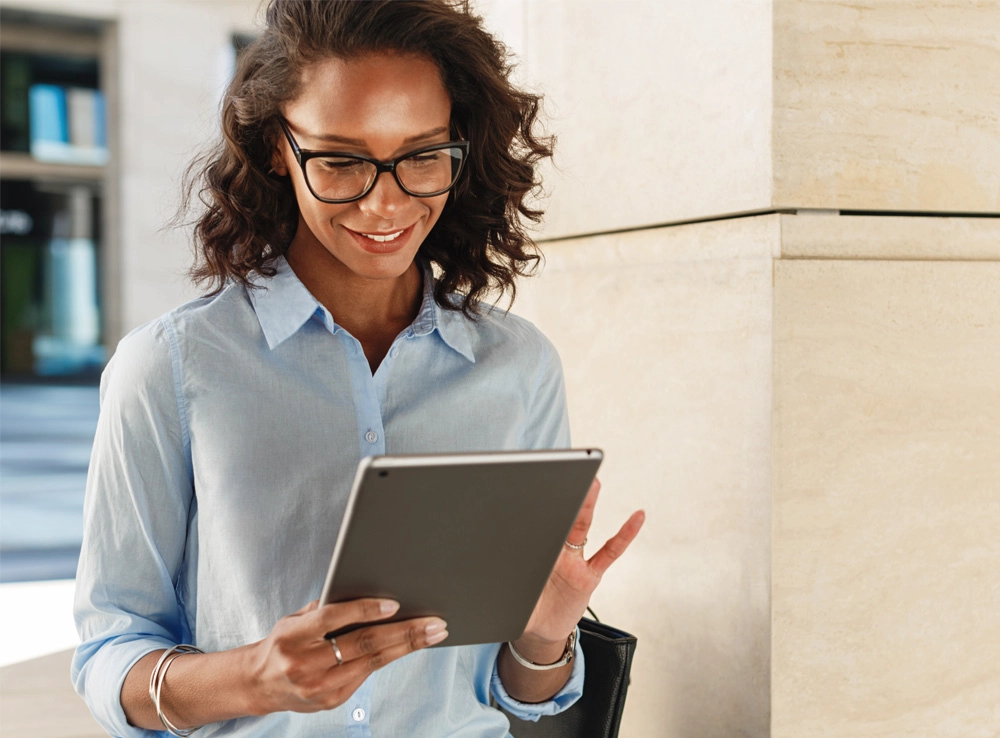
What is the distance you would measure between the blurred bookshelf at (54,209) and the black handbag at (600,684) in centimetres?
1359

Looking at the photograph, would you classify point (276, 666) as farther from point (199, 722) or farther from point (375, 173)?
point (375, 173)

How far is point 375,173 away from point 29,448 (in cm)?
959

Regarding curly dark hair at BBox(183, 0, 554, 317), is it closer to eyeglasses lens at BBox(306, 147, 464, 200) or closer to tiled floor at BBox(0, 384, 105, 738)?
eyeglasses lens at BBox(306, 147, 464, 200)

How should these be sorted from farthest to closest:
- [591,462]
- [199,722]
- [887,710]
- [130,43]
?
[130,43]
[887,710]
[199,722]
[591,462]

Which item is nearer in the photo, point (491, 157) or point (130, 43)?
point (491, 157)

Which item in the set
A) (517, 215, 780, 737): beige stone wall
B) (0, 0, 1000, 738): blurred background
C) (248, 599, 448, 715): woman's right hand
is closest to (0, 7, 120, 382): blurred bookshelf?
(517, 215, 780, 737): beige stone wall

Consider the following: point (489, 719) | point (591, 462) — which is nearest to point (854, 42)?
point (591, 462)

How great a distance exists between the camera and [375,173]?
4.94 ft

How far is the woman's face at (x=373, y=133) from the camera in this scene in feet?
4.94

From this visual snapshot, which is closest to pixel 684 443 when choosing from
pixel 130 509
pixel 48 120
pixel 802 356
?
pixel 802 356

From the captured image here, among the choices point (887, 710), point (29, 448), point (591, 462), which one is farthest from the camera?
point (29, 448)

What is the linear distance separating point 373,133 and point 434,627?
0.67 m

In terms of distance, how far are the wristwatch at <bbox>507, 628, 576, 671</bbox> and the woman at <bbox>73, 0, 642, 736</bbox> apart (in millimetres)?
42

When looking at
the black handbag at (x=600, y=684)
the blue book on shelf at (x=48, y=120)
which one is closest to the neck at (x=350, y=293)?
the black handbag at (x=600, y=684)
